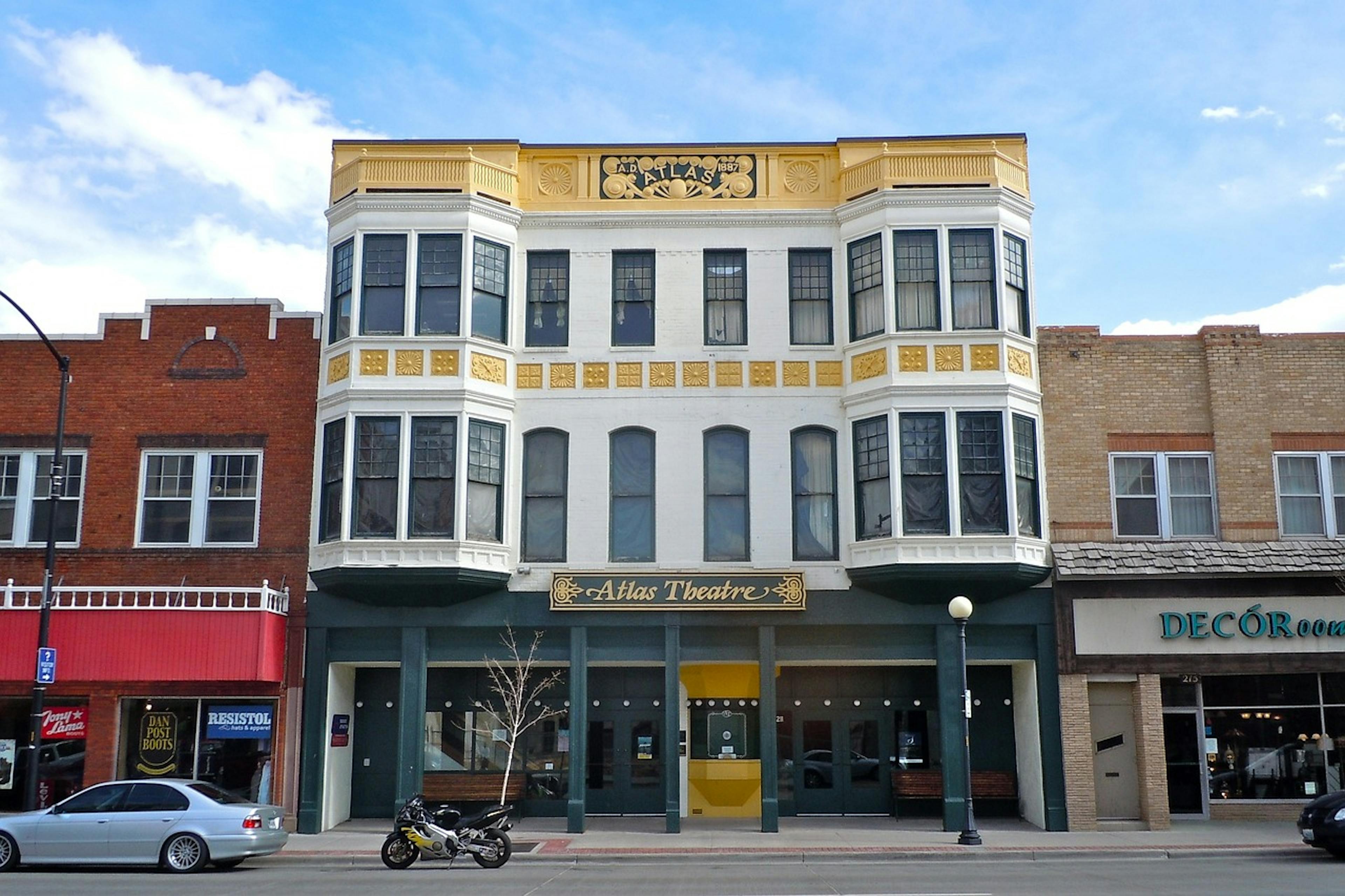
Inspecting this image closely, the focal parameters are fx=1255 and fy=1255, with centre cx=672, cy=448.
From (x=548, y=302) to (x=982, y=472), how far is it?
28.6ft

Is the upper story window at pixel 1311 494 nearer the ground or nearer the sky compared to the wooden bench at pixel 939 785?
nearer the sky

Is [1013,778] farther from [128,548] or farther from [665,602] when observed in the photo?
[128,548]

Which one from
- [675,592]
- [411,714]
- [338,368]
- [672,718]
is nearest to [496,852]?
[411,714]

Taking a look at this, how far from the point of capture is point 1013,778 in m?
23.7

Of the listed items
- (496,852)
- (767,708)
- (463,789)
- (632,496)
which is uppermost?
(632,496)

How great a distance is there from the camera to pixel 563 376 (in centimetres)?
2375

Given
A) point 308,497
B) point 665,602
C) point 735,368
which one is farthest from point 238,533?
point 735,368

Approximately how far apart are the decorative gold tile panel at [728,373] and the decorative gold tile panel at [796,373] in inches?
33.5

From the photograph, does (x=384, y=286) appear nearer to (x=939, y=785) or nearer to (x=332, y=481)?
(x=332, y=481)

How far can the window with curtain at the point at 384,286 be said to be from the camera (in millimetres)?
23250

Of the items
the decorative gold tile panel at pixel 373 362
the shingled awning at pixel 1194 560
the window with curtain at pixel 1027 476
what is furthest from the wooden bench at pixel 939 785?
the decorative gold tile panel at pixel 373 362

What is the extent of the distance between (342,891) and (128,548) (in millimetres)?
10724

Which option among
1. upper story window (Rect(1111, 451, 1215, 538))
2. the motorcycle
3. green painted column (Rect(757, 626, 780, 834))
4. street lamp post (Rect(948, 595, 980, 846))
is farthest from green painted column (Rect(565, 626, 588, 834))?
upper story window (Rect(1111, 451, 1215, 538))

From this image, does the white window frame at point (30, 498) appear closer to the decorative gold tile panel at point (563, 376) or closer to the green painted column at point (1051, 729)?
the decorative gold tile panel at point (563, 376)
